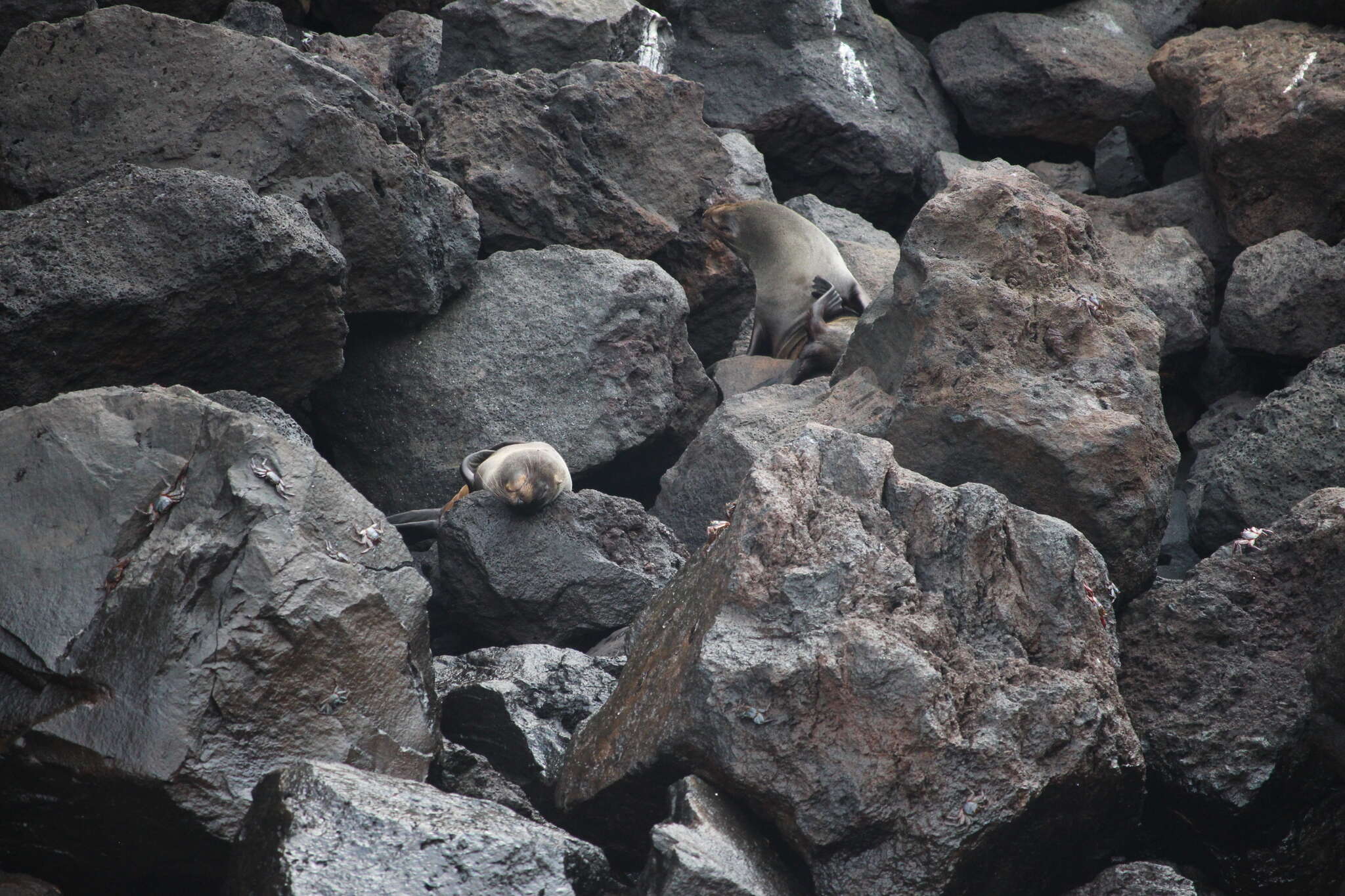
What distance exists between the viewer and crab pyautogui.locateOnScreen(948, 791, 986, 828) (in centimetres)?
305

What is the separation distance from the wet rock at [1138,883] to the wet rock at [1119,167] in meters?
5.89

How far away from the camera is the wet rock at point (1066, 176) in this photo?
829cm

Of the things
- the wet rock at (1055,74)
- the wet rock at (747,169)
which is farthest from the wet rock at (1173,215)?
the wet rock at (747,169)

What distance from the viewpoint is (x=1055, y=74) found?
8.45m

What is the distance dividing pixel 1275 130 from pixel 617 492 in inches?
161

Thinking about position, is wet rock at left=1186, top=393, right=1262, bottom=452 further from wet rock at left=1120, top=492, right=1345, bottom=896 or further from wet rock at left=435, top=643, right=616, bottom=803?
wet rock at left=435, top=643, right=616, bottom=803

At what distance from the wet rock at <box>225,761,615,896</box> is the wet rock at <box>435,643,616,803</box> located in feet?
2.77

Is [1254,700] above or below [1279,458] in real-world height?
below

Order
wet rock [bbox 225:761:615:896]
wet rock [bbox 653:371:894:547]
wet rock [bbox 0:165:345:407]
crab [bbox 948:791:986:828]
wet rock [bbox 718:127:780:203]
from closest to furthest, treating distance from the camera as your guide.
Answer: wet rock [bbox 225:761:615:896]
crab [bbox 948:791:986:828]
wet rock [bbox 0:165:345:407]
wet rock [bbox 653:371:894:547]
wet rock [bbox 718:127:780:203]

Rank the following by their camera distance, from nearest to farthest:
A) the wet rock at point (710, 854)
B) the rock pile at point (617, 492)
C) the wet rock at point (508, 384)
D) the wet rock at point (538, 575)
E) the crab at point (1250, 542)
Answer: the wet rock at point (710, 854) → the rock pile at point (617, 492) → the crab at point (1250, 542) → the wet rock at point (538, 575) → the wet rock at point (508, 384)

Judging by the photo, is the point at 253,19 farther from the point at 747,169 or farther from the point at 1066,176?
the point at 1066,176

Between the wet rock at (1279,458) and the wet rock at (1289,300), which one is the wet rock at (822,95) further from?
the wet rock at (1279,458)

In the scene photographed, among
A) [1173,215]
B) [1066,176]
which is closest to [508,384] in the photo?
[1173,215]

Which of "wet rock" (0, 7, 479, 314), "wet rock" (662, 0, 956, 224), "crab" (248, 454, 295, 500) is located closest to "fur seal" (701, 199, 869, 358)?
"wet rock" (662, 0, 956, 224)
